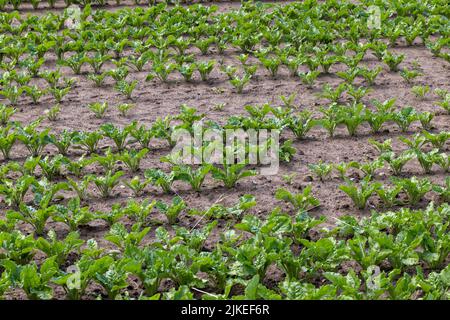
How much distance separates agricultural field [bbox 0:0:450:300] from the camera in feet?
17.5

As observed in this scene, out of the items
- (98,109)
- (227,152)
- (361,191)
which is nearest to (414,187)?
(361,191)

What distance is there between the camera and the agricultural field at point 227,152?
17.5 feet

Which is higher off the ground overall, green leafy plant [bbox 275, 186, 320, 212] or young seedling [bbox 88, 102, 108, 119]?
young seedling [bbox 88, 102, 108, 119]

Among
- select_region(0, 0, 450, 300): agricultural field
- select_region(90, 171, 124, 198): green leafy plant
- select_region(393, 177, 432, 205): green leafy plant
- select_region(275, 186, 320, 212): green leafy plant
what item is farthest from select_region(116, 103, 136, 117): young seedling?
select_region(393, 177, 432, 205): green leafy plant

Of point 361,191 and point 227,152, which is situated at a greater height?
point 227,152

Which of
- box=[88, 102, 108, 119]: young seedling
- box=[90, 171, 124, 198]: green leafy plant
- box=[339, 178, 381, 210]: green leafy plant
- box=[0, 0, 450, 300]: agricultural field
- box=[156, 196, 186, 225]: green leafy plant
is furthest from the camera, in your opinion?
box=[88, 102, 108, 119]: young seedling

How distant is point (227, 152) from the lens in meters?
7.05

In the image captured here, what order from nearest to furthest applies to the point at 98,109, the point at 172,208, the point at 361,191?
the point at 172,208 < the point at 361,191 < the point at 98,109

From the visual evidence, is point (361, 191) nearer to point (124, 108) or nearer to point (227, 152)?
point (227, 152)

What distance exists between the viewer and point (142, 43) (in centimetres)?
1053

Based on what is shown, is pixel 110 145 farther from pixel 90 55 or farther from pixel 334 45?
pixel 334 45

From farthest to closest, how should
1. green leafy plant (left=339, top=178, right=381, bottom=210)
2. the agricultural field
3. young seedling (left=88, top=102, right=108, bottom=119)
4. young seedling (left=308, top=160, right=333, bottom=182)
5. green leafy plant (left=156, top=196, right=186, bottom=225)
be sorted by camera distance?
young seedling (left=88, top=102, right=108, bottom=119)
young seedling (left=308, top=160, right=333, bottom=182)
green leafy plant (left=339, top=178, right=381, bottom=210)
green leafy plant (left=156, top=196, right=186, bottom=225)
the agricultural field

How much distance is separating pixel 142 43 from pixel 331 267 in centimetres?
598

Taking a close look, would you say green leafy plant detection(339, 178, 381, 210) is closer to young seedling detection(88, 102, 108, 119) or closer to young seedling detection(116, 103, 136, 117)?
young seedling detection(116, 103, 136, 117)
